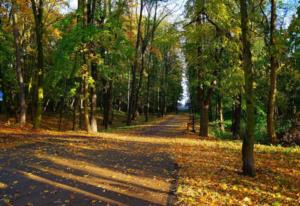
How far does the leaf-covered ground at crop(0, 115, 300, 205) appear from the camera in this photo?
8266mm

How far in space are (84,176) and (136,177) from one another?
133 cm

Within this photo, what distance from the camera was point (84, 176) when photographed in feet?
33.3

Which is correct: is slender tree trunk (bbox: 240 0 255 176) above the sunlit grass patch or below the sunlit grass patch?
above

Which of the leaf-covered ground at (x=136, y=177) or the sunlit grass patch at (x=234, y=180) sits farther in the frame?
the sunlit grass patch at (x=234, y=180)

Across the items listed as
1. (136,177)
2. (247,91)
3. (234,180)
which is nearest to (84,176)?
(136,177)

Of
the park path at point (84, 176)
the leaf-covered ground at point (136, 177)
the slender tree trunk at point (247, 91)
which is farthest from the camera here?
the slender tree trunk at point (247, 91)

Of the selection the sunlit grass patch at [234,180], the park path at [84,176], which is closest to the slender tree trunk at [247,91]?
the sunlit grass patch at [234,180]

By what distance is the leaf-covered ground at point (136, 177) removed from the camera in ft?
27.1

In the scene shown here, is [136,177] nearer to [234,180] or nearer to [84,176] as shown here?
[84,176]

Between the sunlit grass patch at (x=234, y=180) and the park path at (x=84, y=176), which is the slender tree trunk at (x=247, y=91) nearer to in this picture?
the sunlit grass patch at (x=234, y=180)

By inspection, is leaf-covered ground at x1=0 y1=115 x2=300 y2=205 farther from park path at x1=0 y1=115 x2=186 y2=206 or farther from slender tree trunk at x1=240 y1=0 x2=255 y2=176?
slender tree trunk at x1=240 y1=0 x2=255 y2=176

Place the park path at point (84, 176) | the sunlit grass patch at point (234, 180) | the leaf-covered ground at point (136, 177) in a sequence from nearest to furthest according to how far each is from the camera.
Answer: the park path at point (84, 176) < the leaf-covered ground at point (136, 177) < the sunlit grass patch at point (234, 180)

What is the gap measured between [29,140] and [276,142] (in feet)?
41.6

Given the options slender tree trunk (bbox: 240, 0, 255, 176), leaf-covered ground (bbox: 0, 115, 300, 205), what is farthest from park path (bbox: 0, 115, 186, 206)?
slender tree trunk (bbox: 240, 0, 255, 176)
